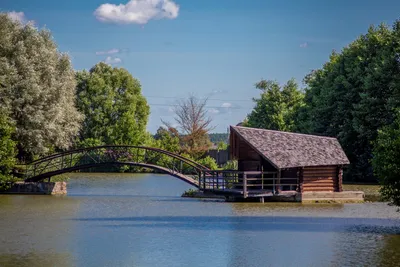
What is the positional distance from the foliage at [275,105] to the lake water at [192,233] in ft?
151

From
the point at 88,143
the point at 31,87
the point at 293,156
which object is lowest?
the point at 293,156

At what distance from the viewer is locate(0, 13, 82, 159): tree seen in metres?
50.7

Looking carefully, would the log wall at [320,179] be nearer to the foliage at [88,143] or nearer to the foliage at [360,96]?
the foliage at [360,96]

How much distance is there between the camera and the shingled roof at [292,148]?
142 ft

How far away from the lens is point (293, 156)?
43.8m

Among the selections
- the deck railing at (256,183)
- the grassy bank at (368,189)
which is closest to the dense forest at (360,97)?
the grassy bank at (368,189)

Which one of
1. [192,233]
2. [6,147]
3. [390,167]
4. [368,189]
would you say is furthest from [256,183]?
[390,167]

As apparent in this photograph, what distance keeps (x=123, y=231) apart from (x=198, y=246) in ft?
16.3

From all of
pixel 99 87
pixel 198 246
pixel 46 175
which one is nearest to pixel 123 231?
pixel 198 246

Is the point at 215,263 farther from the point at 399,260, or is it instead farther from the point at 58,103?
the point at 58,103

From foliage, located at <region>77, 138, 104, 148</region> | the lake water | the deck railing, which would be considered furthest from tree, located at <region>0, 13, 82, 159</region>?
foliage, located at <region>77, 138, 104, 148</region>

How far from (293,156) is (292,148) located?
984mm

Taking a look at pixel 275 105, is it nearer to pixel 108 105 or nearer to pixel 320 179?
A: pixel 108 105

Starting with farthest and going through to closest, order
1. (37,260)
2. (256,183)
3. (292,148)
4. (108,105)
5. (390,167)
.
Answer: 1. (108,105)
2. (256,183)
3. (292,148)
4. (390,167)
5. (37,260)
